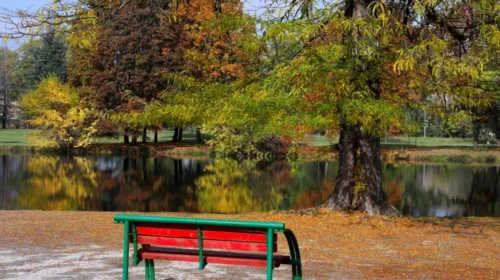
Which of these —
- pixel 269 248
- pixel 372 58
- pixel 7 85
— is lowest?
pixel 269 248

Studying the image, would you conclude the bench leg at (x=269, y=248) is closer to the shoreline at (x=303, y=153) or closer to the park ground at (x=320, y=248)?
the park ground at (x=320, y=248)

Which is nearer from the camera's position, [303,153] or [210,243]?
[210,243]

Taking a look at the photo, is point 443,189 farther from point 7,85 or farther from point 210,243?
point 7,85

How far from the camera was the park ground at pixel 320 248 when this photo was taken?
7.05 m

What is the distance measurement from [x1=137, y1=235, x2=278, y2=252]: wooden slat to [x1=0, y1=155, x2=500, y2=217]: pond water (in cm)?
1292

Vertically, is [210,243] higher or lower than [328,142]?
lower

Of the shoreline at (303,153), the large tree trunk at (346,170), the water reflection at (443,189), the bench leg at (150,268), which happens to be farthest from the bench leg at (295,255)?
the shoreline at (303,153)

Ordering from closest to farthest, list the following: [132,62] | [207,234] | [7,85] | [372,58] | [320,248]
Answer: [207,234]
[320,248]
[372,58]
[132,62]
[7,85]

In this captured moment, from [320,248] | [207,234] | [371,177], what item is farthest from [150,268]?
[371,177]

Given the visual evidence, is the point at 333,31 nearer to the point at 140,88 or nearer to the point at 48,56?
the point at 140,88

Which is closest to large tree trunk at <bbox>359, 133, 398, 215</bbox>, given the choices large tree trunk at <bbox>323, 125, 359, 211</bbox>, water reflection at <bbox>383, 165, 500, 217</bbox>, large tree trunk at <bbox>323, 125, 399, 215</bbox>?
large tree trunk at <bbox>323, 125, 399, 215</bbox>

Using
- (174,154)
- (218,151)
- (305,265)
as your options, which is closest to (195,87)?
(305,265)

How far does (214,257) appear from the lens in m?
5.60

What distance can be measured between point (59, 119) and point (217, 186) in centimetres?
2025
